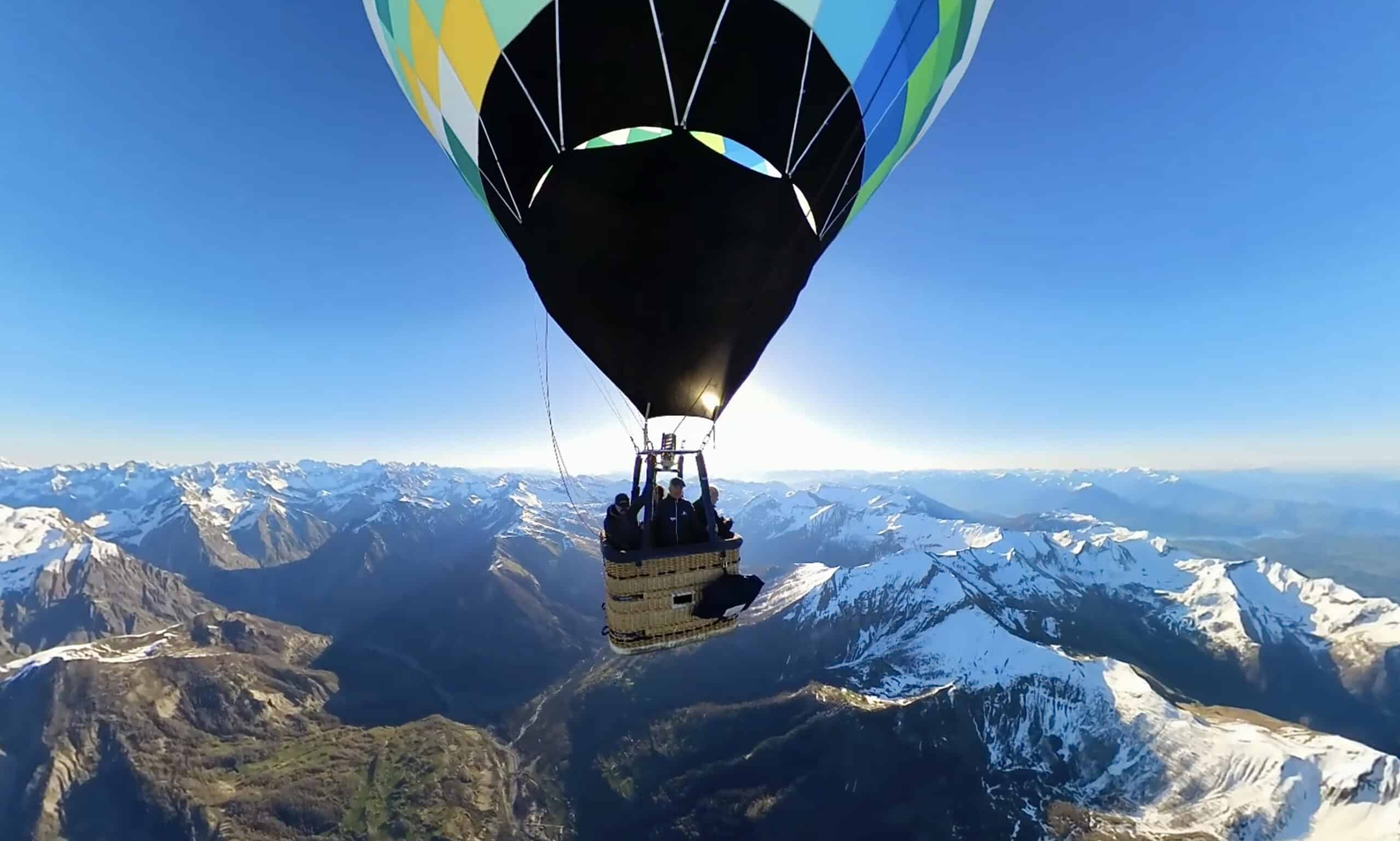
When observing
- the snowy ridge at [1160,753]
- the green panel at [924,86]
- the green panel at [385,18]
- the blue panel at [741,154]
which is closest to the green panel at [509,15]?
the blue panel at [741,154]

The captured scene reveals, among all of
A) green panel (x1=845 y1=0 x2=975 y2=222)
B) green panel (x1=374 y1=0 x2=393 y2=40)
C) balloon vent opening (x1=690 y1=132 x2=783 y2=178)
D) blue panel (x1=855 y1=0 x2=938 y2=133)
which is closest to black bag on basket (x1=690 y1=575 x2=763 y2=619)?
balloon vent opening (x1=690 y1=132 x2=783 y2=178)

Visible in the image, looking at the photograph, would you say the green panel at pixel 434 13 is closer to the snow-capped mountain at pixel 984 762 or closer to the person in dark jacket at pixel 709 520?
the person in dark jacket at pixel 709 520

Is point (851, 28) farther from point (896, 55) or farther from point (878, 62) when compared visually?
point (896, 55)

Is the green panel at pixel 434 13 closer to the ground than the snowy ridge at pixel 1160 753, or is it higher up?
higher up

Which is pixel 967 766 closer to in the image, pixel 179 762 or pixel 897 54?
pixel 897 54

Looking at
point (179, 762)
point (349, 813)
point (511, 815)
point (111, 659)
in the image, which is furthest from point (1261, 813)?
point (111, 659)

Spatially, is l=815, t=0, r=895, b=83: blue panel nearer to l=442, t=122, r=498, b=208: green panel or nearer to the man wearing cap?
l=442, t=122, r=498, b=208: green panel
